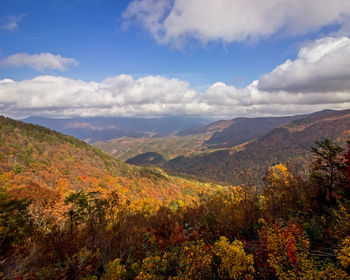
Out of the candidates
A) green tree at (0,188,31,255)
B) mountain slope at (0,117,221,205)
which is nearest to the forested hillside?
green tree at (0,188,31,255)

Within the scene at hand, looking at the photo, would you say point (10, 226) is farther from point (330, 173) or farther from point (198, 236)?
point (330, 173)

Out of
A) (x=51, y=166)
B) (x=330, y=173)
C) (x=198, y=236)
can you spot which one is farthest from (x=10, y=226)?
(x=51, y=166)

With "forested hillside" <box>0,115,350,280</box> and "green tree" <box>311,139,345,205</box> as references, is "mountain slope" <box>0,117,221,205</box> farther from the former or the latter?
"green tree" <box>311,139,345,205</box>

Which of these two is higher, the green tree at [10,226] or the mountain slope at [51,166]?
the green tree at [10,226]

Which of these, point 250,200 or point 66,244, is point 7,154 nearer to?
point 66,244

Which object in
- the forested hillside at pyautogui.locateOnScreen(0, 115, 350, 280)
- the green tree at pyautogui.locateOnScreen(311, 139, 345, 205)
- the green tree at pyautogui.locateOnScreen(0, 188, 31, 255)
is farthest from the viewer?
the green tree at pyautogui.locateOnScreen(311, 139, 345, 205)

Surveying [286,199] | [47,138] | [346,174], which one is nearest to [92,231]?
[286,199]

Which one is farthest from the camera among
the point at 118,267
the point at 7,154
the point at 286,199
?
the point at 7,154

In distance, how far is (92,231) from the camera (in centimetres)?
1639

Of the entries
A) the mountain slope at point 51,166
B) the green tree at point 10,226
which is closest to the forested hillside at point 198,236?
the green tree at point 10,226

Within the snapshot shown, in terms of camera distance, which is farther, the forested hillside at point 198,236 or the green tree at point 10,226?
the green tree at point 10,226

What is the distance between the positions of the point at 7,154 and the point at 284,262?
245 feet

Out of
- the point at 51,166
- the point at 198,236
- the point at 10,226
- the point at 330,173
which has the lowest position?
the point at 51,166

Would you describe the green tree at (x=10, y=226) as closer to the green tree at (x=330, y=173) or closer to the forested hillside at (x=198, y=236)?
the forested hillside at (x=198, y=236)
